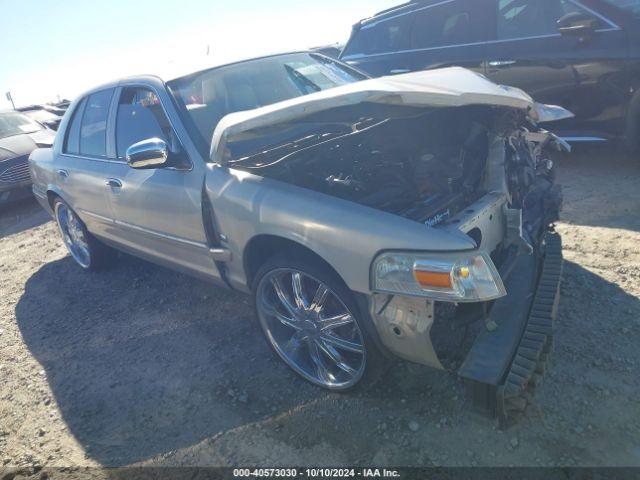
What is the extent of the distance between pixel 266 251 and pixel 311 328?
1.63 feet

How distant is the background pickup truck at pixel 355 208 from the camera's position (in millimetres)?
2100

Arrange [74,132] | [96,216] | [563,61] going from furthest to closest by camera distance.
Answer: [563,61] < [74,132] < [96,216]

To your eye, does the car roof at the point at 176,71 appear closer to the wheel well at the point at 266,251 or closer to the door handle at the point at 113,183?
the door handle at the point at 113,183

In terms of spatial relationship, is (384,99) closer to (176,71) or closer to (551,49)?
(176,71)

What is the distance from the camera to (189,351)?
329cm

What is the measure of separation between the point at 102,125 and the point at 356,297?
2737mm

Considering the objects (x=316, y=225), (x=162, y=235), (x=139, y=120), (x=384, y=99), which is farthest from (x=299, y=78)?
(x=316, y=225)

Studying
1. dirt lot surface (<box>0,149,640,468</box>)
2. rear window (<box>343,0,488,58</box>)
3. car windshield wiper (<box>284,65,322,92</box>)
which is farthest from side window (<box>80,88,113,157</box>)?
rear window (<box>343,0,488,58</box>)

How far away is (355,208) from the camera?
7.45 feet

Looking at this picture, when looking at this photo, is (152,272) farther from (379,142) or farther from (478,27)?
(478,27)

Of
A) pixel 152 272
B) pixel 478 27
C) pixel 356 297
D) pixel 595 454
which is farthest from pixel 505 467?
pixel 478 27

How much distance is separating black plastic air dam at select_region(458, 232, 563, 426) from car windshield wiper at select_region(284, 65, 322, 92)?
1.96 metres

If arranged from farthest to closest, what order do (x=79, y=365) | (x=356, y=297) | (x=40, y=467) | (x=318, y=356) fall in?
1. (x=79, y=365)
2. (x=318, y=356)
3. (x=40, y=467)
4. (x=356, y=297)

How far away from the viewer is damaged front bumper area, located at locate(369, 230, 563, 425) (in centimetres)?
198
